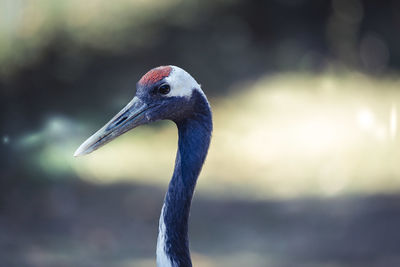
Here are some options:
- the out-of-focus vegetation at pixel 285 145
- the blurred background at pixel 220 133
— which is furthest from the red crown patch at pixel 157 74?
the out-of-focus vegetation at pixel 285 145

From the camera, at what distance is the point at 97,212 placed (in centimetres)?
513

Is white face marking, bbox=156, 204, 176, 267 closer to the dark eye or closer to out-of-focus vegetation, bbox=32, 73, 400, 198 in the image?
the dark eye

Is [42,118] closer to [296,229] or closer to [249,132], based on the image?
[249,132]

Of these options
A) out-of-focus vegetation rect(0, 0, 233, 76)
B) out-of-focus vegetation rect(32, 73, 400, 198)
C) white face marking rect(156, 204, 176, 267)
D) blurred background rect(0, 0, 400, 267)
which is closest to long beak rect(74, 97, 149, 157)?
white face marking rect(156, 204, 176, 267)

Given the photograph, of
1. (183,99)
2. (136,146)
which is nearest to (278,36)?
(136,146)

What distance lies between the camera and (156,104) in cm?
265

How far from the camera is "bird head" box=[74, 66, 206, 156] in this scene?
2615 mm

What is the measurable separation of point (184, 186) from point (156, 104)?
30cm

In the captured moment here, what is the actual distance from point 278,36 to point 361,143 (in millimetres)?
1234

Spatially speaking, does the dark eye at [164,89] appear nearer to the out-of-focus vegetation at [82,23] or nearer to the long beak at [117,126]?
the long beak at [117,126]

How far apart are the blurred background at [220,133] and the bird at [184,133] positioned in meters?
1.91

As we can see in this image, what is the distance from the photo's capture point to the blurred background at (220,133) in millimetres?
4828

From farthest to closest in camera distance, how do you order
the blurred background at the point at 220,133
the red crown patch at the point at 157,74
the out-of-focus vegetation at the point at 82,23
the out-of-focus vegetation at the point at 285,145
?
the out-of-focus vegetation at the point at 82,23
the out-of-focus vegetation at the point at 285,145
the blurred background at the point at 220,133
the red crown patch at the point at 157,74

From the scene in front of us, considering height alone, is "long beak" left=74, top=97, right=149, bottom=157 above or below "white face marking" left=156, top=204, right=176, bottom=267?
above
